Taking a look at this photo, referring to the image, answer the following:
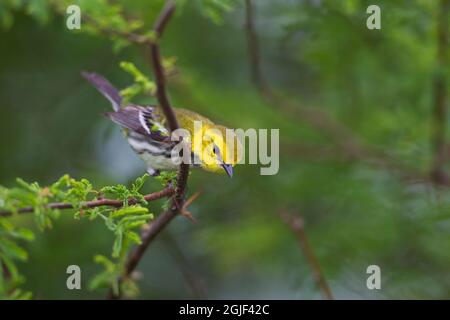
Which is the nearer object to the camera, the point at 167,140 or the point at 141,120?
the point at 167,140

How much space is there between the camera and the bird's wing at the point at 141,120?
7.13ft

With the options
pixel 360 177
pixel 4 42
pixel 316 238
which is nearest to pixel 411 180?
pixel 360 177

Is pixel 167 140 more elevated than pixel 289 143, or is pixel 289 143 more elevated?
pixel 289 143

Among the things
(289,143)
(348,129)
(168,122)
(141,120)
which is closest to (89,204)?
(168,122)

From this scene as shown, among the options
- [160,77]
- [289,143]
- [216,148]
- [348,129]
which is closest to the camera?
[160,77]

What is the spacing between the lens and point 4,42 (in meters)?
4.46

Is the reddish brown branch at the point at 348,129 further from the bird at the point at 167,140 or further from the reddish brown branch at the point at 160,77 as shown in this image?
the reddish brown branch at the point at 160,77

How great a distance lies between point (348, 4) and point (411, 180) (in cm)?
132

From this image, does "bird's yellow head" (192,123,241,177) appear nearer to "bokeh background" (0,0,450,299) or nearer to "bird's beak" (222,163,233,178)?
"bird's beak" (222,163,233,178)

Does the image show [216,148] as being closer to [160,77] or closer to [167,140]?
[167,140]

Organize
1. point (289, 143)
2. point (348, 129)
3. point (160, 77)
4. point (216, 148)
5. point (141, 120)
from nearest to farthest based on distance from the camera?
point (160, 77) < point (216, 148) < point (141, 120) < point (289, 143) < point (348, 129)

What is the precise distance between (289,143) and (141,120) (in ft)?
5.24

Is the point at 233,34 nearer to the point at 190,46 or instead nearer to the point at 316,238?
the point at 190,46

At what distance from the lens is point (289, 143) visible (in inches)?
149
